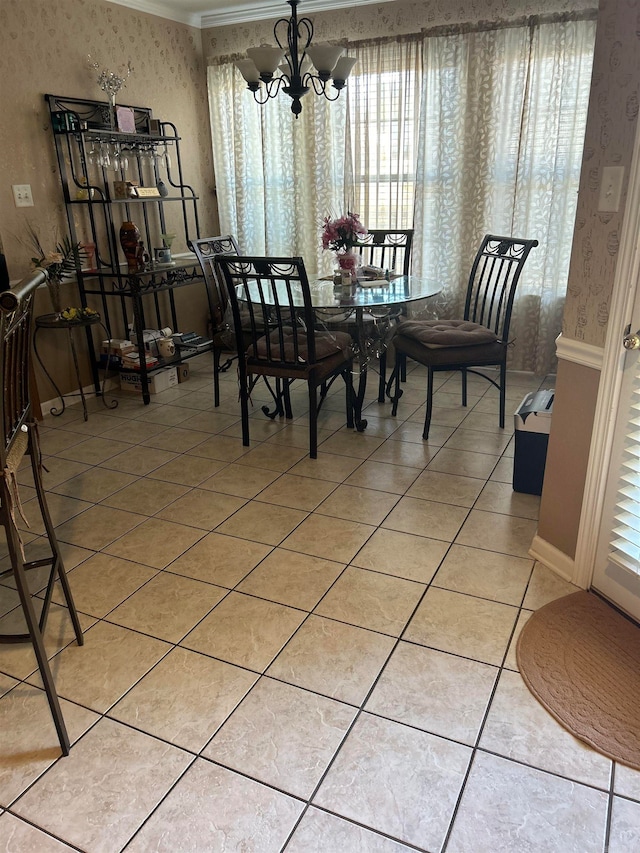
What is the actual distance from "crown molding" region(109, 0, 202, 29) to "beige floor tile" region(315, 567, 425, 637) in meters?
3.99

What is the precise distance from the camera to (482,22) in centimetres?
393

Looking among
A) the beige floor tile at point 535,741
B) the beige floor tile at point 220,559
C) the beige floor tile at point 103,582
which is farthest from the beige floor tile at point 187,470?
the beige floor tile at point 535,741

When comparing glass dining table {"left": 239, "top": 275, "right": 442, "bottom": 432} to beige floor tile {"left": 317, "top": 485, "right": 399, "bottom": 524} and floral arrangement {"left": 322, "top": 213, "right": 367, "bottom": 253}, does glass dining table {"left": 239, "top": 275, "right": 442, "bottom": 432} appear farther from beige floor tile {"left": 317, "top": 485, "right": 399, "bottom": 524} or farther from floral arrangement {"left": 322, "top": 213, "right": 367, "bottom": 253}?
beige floor tile {"left": 317, "top": 485, "right": 399, "bottom": 524}

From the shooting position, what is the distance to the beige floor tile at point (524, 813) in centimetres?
133

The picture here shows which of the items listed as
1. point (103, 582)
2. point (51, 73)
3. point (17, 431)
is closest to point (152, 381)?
point (51, 73)

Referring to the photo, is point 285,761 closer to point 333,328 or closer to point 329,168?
point 333,328

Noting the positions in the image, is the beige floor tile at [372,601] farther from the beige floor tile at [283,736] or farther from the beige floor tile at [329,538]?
the beige floor tile at [283,736]

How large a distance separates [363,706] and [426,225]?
3.56 m

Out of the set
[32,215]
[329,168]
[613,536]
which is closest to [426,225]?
[329,168]

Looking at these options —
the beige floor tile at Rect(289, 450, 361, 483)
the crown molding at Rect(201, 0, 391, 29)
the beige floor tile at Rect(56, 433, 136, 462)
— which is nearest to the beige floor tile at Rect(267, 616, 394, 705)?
the beige floor tile at Rect(289, 450, 361, 483)

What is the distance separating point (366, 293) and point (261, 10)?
2577 mm

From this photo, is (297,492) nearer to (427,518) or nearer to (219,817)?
(427,518)

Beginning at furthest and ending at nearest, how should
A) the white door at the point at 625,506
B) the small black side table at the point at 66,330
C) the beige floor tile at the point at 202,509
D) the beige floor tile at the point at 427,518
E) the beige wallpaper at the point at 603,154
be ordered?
the small black side table at the point at 66,330
the beige floor tile at the point at 202,509
the beige floor tile at the point at 427,518
the white door at the point at 625,506
the beige wallpaper at the point at 603,154

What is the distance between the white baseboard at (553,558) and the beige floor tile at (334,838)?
1.16 m
